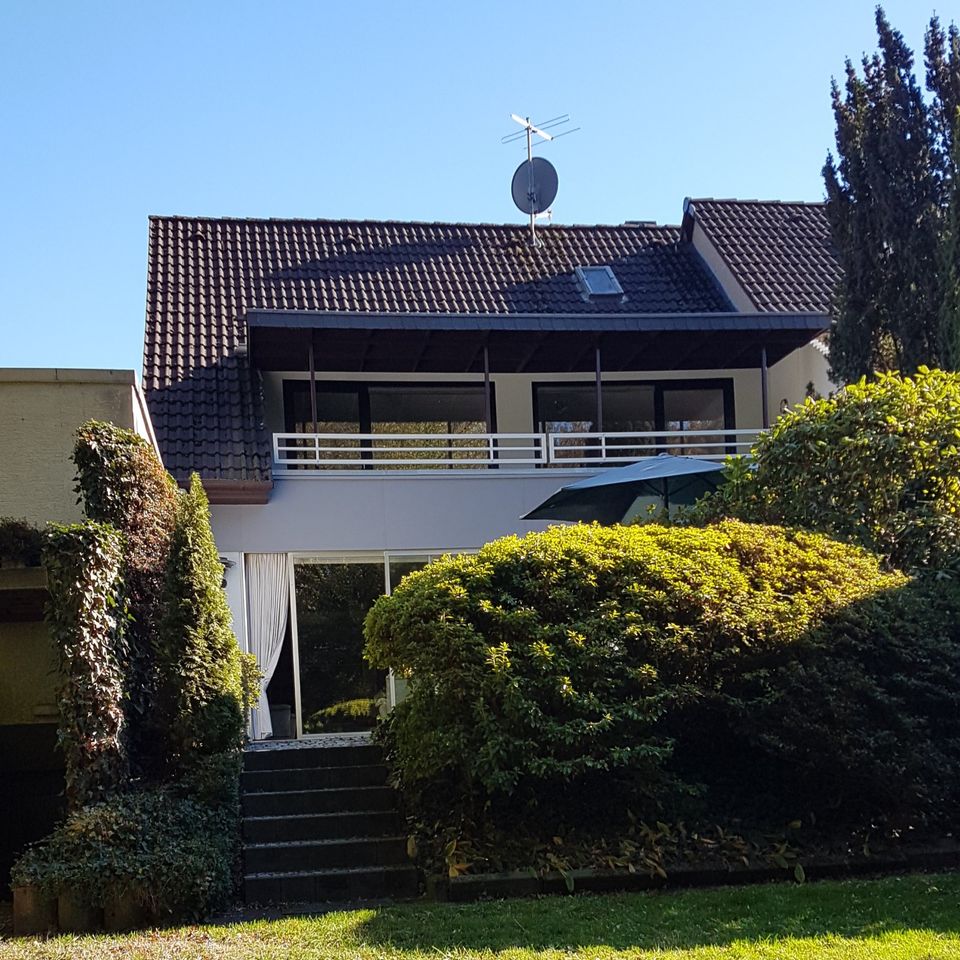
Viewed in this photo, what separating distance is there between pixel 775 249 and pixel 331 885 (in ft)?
48.9

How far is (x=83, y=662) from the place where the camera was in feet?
27.0

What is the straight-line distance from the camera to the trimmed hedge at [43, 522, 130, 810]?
27.0 ft

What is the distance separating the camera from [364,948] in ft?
21.8

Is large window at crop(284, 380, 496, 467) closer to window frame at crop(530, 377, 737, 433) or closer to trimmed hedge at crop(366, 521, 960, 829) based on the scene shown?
window frame at crop(530, 377, 737, 433)

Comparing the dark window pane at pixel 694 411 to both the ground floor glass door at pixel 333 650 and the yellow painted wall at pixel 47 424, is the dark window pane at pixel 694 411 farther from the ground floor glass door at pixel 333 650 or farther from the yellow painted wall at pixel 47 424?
the yellow painted wall at pixel 47 424

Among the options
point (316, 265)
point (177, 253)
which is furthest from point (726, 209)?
point (177, 253)

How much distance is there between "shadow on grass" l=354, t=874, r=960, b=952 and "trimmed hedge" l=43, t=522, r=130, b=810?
2364 mm

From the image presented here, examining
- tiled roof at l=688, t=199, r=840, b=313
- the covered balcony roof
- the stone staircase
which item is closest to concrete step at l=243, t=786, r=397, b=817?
the stone staircase

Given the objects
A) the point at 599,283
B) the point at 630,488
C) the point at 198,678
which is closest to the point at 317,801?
the point at 198,678

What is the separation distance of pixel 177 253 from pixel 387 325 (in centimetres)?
547

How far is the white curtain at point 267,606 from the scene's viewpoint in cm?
1447

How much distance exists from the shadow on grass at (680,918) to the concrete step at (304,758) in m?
2.71

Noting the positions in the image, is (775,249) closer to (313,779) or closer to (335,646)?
(335,646)

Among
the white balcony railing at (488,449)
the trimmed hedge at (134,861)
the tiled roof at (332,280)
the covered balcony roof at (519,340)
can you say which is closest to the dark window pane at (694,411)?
the white balcony railing at (488,449)
